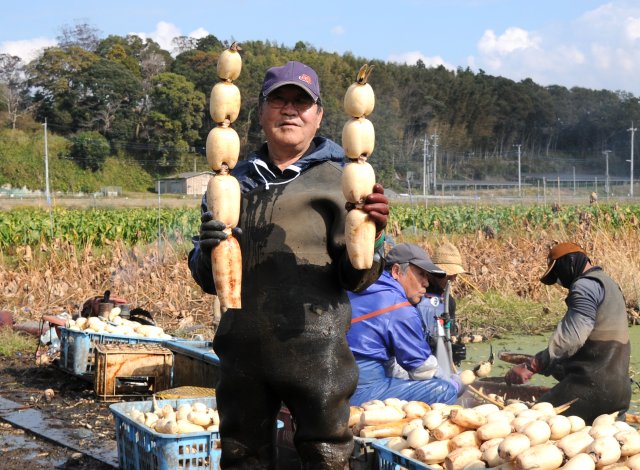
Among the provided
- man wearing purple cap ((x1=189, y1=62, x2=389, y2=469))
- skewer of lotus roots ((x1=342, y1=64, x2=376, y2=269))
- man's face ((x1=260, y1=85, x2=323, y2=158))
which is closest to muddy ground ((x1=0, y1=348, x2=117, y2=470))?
man wearing purple cap ((x1=189, y1=62, x2=389, y2=469))

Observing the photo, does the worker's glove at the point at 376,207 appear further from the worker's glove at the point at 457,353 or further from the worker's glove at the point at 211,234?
the worker's glove at the point at 457,353

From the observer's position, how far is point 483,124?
10400cm

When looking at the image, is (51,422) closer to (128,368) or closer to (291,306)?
(128,368)

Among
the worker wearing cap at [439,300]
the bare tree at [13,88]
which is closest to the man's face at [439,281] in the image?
the worker wearing cap at [439,300]

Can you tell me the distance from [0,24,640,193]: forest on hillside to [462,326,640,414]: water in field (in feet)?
111

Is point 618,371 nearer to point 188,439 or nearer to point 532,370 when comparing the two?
point 532,370

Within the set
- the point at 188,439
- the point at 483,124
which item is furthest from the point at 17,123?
the point at 188,439

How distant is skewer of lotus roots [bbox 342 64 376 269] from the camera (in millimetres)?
2795

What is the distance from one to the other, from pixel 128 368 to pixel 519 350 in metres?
4.74

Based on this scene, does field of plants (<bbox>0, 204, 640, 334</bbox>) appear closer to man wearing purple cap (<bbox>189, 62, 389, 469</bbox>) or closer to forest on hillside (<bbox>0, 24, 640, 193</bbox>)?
man wearing purple cap (<bbox>189, 62, 389, 469</bbox>)

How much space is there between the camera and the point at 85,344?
286 inches

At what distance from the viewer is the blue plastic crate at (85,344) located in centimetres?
724

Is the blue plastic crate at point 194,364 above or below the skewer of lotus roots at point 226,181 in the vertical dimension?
below

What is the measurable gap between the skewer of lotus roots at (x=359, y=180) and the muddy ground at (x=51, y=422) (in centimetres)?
306
